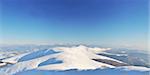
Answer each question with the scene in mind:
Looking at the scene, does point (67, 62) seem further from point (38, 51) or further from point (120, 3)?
point (120, 3)

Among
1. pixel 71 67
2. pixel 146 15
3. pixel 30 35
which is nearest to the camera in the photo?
pixel 71 67

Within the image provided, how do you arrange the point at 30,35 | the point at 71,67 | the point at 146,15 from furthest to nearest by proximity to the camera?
the point at 30,35 < the point at 146,15 < the point at 71,67

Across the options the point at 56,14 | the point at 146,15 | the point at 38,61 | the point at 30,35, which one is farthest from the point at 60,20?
the point at 146,15

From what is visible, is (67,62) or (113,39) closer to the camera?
(67,62)

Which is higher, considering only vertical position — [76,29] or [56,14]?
[56,14]

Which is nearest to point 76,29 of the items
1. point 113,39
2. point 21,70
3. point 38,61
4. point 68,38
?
point 68,38

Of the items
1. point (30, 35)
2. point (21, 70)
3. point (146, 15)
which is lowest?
point (21, 70)

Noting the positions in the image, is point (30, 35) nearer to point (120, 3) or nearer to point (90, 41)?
point (90, 41)
